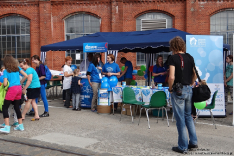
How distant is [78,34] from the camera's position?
21.8m

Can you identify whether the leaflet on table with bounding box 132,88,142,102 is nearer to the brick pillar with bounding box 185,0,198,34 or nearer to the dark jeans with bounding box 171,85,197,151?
the dark jeans with bounding box 171,85,197,151

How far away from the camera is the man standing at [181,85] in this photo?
16.0ft

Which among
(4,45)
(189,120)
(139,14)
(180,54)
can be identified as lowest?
(189,120)

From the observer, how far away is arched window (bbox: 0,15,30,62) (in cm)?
2189

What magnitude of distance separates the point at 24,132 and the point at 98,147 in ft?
7.25

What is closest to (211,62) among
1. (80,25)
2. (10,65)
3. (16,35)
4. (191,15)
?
(10,65)

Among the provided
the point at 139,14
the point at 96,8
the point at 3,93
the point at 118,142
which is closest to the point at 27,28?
the point at 96,8

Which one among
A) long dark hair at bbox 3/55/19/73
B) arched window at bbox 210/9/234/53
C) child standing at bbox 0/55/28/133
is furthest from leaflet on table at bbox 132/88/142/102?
arched window at bbox 210/9/234/53

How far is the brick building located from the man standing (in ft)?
52.5

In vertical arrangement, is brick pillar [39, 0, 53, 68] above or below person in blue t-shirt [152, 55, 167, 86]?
above

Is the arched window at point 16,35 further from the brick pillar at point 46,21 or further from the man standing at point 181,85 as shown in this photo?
the man standing at point 181,85

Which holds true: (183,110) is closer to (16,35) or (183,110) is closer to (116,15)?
(116,15)

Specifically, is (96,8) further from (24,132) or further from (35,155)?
(35,155)

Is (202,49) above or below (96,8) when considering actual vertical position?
below
